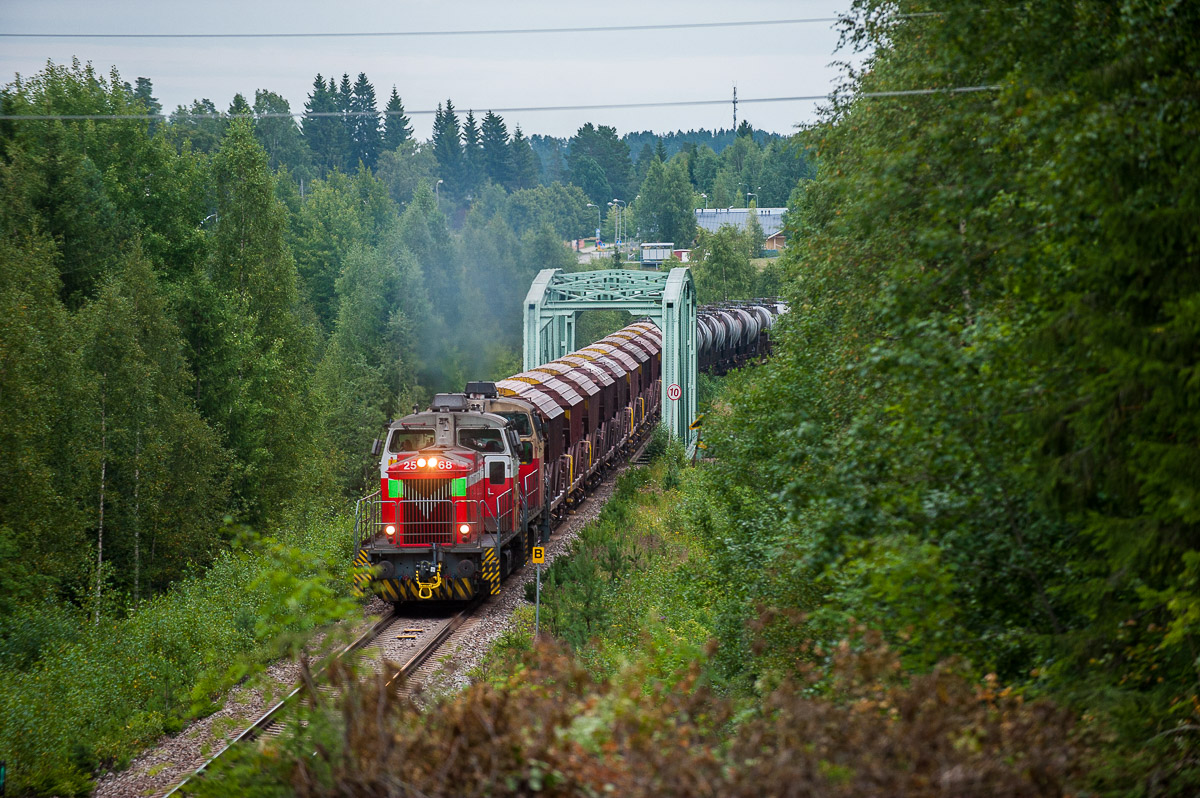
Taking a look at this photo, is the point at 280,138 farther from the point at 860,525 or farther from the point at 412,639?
the point at 860,525

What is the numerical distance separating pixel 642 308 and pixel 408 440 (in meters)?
20.9

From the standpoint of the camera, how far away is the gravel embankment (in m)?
12.4

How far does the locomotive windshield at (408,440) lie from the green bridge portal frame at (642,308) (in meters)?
17.7

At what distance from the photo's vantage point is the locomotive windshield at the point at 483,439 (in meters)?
20.3

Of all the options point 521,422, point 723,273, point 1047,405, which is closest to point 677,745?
point 1047,405

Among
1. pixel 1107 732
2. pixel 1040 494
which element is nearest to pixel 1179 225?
pixel 1040 494

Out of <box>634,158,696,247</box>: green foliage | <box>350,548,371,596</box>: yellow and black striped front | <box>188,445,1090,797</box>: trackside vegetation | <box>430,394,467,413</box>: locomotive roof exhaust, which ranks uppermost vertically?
<box>634,158,696,247</box>: green foliage

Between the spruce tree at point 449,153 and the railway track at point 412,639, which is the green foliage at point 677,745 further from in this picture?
the spruce tree at point 449,153

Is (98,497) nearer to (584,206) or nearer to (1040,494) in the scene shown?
(1040,494)

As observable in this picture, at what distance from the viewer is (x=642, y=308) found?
39969mm

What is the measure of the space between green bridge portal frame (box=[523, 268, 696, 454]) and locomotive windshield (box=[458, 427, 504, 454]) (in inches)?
688

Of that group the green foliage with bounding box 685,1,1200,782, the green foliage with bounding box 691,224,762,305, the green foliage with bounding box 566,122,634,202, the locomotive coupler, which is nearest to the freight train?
the locomotive coupler

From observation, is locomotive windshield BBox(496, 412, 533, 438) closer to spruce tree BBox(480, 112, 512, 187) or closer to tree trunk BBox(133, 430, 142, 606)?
tree trunk BBox(133, 430, 142, 606)

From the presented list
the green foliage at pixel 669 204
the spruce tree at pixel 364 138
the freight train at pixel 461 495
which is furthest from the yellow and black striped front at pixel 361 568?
the spruce tree at pixel 364 138
